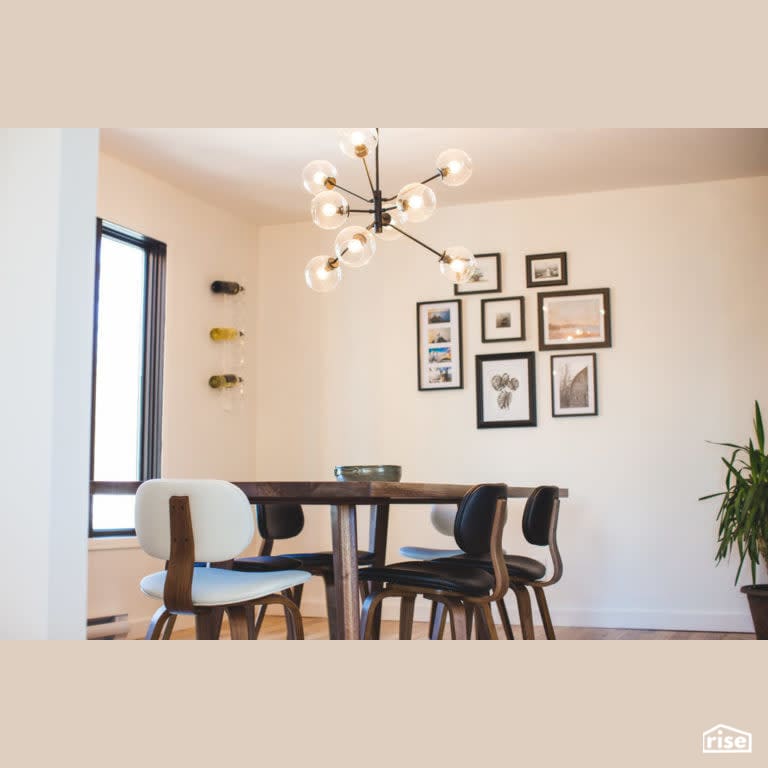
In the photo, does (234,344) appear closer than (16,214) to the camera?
No

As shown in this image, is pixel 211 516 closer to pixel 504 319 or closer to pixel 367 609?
pixel 367 609

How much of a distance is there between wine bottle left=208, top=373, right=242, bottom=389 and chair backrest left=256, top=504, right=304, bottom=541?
166 cm

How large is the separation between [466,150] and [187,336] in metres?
1.86

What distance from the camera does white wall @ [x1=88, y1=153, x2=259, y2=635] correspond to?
Result: 4.76m

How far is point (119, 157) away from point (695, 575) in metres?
3.70

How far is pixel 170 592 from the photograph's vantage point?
2.48 metres

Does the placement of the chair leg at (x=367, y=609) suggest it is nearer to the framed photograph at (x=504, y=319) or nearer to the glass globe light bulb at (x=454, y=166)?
the glass globe light bulb at (x=454, y=166)

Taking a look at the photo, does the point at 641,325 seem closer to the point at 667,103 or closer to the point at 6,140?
the point at 667,103

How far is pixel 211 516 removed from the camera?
97.4 inches

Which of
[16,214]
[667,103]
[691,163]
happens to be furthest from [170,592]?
[691,163]

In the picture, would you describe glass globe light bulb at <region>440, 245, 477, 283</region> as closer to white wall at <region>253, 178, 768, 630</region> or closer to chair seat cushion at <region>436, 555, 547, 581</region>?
chair seat cushion at <region>436, 555, 547, 581</region>

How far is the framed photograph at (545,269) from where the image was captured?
5469mm

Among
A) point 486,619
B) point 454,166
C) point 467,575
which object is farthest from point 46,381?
point 454,166
